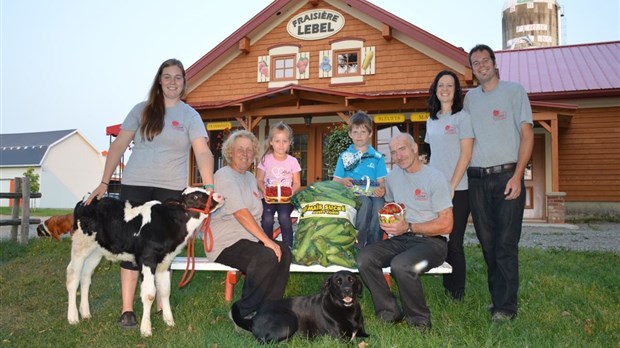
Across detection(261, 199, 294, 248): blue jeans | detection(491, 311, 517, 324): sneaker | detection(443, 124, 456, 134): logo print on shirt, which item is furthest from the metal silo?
detection(491, 311, 517, 324): sneaker

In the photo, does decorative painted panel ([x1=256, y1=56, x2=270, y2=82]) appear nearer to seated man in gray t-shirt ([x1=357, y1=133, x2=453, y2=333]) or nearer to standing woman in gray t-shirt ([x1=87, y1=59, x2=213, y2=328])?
standing woman in gray t-shirt ([x1=87, y1=59, x2=213, y2=328])

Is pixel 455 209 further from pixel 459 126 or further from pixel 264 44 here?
pixel 264 44

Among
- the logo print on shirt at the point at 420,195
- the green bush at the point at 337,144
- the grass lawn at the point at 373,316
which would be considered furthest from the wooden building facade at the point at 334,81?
the logo print on shirt at the point at 420,195

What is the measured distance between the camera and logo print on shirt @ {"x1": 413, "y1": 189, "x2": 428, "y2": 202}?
167 inches

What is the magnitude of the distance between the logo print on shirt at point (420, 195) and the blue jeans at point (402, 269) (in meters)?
0.34

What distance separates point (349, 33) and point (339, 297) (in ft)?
47.7

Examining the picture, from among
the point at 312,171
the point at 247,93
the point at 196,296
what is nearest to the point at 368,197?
the point at 196,296

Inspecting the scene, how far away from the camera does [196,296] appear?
206 inches

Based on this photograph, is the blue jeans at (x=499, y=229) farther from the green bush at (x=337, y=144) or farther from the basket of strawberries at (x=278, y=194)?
the green bush at (x=337, y=144)

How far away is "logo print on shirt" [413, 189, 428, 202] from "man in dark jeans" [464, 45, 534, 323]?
0.50m

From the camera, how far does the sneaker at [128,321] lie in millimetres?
4168

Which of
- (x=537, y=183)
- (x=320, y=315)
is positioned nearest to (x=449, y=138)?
(x=320, y=315)

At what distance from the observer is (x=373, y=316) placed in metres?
4.36

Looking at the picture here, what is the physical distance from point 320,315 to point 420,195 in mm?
1387
